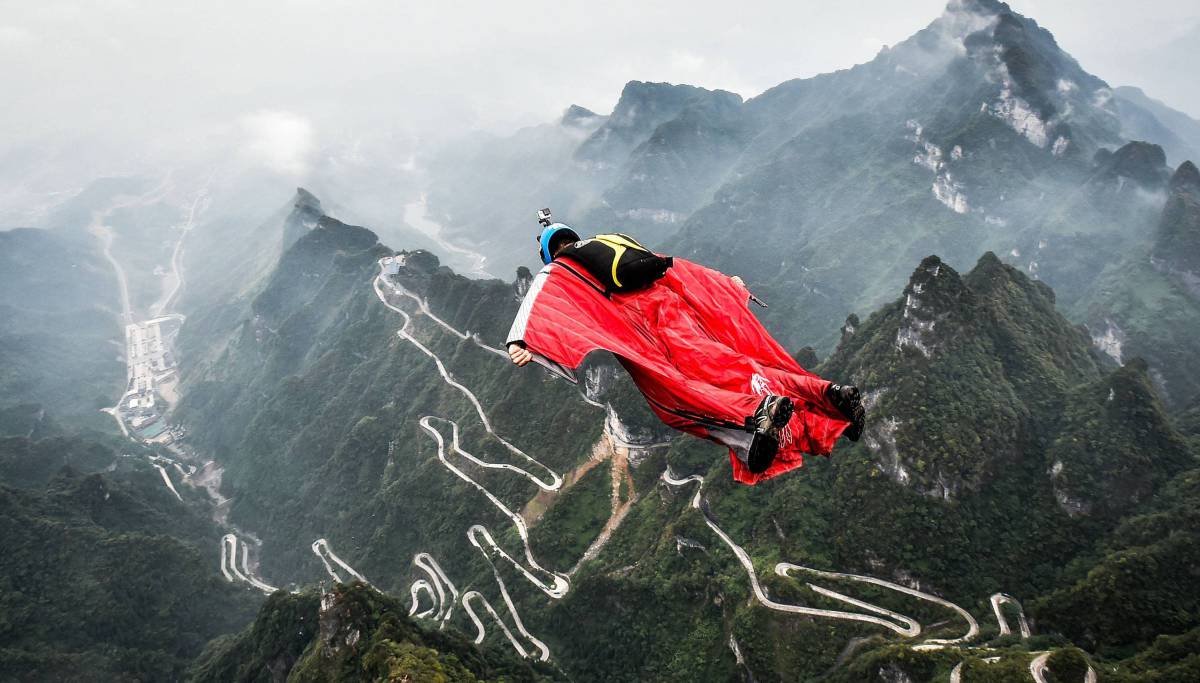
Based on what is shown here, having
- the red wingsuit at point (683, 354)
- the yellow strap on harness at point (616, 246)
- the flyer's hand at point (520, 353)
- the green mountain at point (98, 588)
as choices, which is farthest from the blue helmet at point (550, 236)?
the green mountain at point (98, 588)

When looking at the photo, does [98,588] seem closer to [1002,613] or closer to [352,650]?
[352,650]

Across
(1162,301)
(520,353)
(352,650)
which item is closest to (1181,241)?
(1162,301)

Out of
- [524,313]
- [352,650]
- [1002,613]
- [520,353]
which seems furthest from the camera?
[352,650]

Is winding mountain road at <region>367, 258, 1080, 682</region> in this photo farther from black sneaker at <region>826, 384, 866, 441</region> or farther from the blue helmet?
the blue helmet

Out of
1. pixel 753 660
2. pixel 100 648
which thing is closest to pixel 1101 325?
pixel 753 660

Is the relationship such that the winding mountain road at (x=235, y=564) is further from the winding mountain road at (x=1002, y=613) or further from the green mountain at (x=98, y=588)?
the winding mountain road at (x=1002, y=613)
